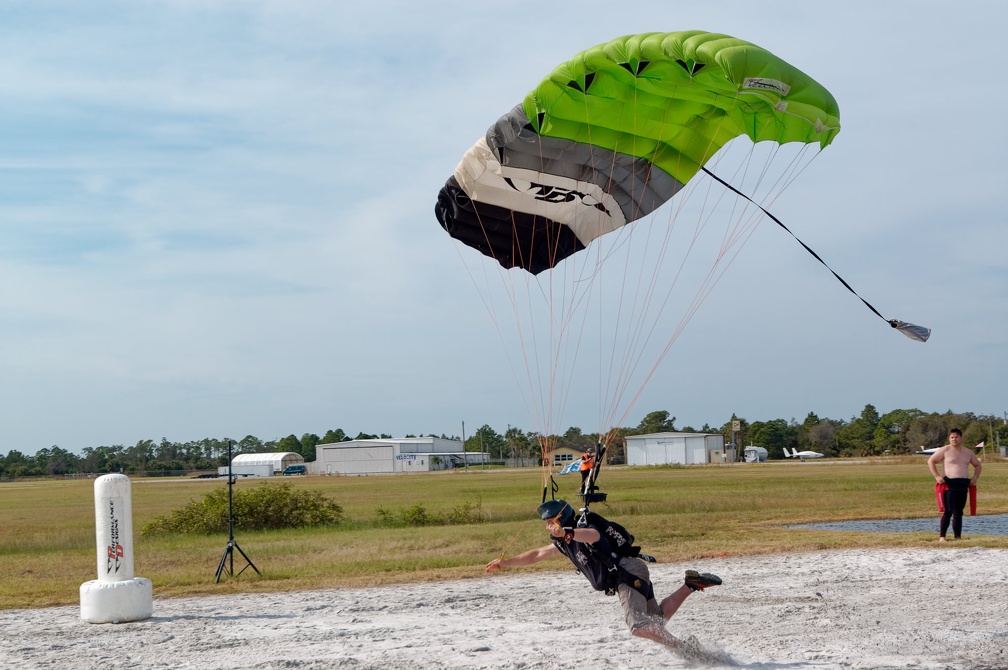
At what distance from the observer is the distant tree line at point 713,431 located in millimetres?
100875

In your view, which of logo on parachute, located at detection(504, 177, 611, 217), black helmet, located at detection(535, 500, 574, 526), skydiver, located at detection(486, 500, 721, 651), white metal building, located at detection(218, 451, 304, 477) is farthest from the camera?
white metal building, located at detection(218, 451, 304, 477)

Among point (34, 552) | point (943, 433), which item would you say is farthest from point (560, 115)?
point (943, 433)

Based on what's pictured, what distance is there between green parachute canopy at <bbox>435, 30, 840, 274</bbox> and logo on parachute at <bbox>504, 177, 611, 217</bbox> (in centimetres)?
1

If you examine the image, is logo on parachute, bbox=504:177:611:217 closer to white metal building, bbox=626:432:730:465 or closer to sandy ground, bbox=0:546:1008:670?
sandy ground, bbox=0:546:1008:670

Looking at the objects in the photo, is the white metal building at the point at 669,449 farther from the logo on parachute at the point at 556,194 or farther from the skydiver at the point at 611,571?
the skydiver at the point at 611,571

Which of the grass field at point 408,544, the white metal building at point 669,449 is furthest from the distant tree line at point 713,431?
the grass field at point 408,544

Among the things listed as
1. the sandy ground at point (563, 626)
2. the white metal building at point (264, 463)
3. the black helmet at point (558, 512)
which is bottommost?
the white metal building at point (264, 463)

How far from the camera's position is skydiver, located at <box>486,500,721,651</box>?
694cm

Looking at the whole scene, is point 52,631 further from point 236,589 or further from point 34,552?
point 34,552

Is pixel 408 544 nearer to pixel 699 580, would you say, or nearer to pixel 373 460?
pixel 699 580

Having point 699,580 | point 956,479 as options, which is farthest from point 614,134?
point 956,479

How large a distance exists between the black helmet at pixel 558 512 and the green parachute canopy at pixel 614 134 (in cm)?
400

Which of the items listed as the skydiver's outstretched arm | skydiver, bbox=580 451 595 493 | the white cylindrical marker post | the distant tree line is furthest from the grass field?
the distant tree line

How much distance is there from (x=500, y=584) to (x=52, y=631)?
180 inches
